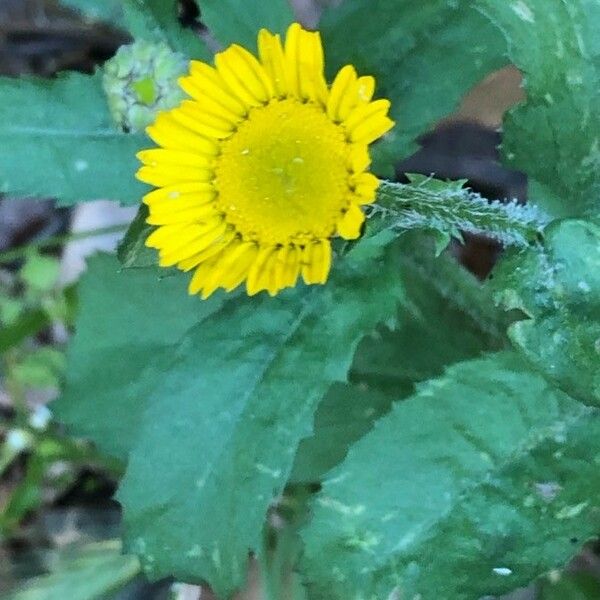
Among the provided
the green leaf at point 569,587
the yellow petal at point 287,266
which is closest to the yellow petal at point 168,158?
the yellow petal at point 287,266

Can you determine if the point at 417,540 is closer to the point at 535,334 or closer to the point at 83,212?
the point at 535,334

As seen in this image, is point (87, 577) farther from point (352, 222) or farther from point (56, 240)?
point (352, 222)

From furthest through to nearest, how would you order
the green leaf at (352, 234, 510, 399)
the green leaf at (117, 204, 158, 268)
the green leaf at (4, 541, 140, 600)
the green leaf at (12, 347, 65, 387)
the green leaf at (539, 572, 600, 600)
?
the green leaf at (12, 347, 65, 387), the green leaf at (4, 541, 140, 600), the green leaf at (539, 572, 600, 600), the green leaf at (352, 234, 510, 399), the green leaf at (117, 204, 158, 268)

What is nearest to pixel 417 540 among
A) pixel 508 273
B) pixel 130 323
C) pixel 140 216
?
pixel 508 273

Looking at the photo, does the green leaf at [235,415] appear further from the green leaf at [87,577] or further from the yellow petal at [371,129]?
the green leaf at [87,577]

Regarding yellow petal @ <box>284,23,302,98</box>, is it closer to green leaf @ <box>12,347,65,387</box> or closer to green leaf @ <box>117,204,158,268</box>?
green leaf @ <box>117,204,158,268</box>

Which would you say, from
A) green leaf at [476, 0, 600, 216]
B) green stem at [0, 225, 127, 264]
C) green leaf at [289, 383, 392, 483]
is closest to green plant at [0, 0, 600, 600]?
green leaf at [476, 0, 600, 216]

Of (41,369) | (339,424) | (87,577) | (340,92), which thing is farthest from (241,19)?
(87,577)
